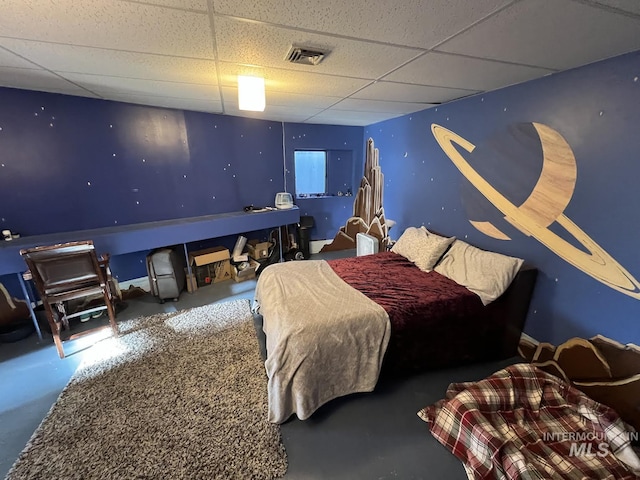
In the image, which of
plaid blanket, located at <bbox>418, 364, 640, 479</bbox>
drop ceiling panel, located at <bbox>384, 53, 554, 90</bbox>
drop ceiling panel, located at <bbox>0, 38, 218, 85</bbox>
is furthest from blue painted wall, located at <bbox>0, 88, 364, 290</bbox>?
plaid blanket, located at <bbox>418, 364, 640, 479</bbox>

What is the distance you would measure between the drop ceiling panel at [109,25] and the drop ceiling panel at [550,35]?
1231mm

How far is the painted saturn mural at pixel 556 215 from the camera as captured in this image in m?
1.67

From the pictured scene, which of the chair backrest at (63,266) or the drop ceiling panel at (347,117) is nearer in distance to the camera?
the chair backrest at (63,266)

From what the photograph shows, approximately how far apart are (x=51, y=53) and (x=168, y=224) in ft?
6.23

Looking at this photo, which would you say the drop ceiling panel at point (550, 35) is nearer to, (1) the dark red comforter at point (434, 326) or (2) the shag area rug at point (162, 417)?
(1) the dark red comforter at point (434, 326)

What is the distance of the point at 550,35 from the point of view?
124 cm

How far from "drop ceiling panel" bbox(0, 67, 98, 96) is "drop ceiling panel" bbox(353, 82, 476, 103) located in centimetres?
237

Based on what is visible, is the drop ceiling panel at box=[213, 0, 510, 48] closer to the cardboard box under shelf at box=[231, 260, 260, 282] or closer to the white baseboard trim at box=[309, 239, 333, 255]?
the cardboard box under shelf at box=[231, 260, 260, 282]

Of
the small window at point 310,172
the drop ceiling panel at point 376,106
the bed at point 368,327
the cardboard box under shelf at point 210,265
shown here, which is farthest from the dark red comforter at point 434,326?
the small window at point 310,172

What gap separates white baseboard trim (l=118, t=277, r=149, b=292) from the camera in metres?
3.26

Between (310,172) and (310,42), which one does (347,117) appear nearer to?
(310,172)

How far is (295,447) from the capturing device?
5.14 feet

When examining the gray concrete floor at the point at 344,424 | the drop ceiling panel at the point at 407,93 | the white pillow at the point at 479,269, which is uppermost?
the drop ceiling panel at the point at 407,93

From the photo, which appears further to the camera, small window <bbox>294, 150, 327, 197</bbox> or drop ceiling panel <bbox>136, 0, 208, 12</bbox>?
small window <bbox>294, 150, 327, 197</bbox>
